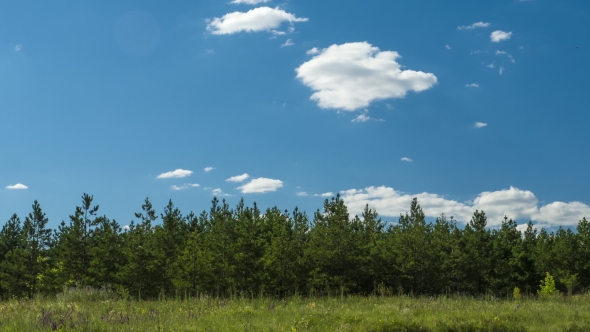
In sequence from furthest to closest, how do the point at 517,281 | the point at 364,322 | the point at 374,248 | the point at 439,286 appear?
the point at 517,281, the point at 439,286, the point at 374,248, the point at 364,322

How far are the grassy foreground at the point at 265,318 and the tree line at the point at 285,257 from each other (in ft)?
32.8

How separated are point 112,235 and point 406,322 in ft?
121

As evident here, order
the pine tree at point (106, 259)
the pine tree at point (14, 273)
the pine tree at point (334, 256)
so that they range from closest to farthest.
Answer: the pine tree at point (334, 256) < the pine tree at point (106, 259) < the pine tree at point (14, 273)

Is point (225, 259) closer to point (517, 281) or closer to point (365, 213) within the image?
point (365, 213)

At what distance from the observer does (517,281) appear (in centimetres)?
5141

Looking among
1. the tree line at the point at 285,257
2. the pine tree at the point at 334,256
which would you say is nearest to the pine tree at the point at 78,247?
the tree line at the point at 285,257

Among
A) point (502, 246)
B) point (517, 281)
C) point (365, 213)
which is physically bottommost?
point (517, 281)

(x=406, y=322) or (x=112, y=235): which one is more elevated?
(x=112, y=235)

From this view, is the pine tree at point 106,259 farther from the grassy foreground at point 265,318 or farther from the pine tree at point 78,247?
the grassy foreground at point 265,318

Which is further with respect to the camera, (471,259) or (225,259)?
(471,259)

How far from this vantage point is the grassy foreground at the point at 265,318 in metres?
15.1

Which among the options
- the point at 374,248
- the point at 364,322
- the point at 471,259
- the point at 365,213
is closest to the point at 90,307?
the point at 364,322

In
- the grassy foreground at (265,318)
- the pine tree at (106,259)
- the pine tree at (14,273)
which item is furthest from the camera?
the pine tree at (14,273)

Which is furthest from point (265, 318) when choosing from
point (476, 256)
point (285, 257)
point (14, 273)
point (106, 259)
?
point (14, 273)
